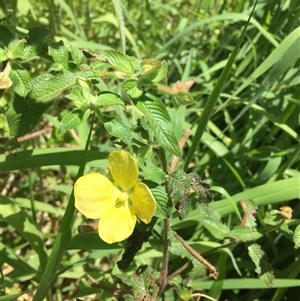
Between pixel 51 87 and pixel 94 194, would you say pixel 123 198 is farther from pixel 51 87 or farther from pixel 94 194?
Answer: pixel 51 87

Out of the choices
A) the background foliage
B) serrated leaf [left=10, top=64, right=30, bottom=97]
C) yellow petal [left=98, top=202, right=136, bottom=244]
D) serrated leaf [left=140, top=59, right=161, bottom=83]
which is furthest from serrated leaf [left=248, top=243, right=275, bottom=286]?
serrated leaf [left=10, top=64, right=30, bottom=97]

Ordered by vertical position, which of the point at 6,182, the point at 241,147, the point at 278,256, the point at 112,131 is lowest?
the point at 6,182

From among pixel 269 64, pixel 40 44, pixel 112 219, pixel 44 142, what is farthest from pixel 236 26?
pixel 112 219

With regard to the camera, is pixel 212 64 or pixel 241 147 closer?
pixel 241 147

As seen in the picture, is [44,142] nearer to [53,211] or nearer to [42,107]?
[53,211]

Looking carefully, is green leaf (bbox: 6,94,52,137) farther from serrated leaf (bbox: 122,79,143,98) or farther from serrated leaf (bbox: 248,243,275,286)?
serrated leaf (bbox: 248,243,275,286)
